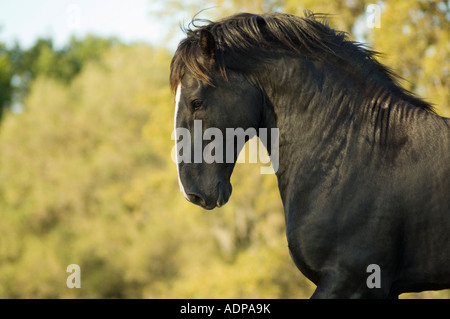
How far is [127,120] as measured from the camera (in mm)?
37781

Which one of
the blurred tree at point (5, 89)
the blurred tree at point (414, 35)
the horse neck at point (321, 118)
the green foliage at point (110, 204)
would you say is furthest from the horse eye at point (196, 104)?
the blurred tree at point (5, 89)

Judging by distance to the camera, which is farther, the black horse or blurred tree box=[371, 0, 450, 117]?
blurred tree box=[371, 0, 450, 117]

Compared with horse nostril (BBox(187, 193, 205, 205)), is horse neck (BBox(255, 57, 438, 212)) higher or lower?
higher

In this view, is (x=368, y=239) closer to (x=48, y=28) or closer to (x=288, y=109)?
(x=288, y=109)

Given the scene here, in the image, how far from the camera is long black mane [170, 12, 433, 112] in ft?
11.2

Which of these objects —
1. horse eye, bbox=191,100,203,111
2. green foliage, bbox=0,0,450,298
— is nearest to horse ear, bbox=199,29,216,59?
horse eye, bbox=191,100,203,111

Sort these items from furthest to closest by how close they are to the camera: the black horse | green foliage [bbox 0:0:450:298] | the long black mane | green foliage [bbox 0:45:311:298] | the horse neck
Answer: green foliage [bbox 0:45:311:298]
green foliage [bbox 0:0:450:298]
the long black mane
the horse neck
the black horse

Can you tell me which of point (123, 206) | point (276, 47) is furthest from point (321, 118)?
point (123, 206)

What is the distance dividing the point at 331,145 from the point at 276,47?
1.99 ft

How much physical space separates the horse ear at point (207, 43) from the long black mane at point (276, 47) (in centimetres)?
3

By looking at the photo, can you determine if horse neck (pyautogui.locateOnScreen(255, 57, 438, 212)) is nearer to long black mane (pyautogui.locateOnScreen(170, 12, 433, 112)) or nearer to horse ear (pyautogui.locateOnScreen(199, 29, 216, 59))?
long black mane (pyautogui.locateOnScreen(170, 12, 433, 112))

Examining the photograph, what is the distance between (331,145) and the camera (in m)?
3.34

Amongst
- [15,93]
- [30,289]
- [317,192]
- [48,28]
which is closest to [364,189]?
[317,192]
